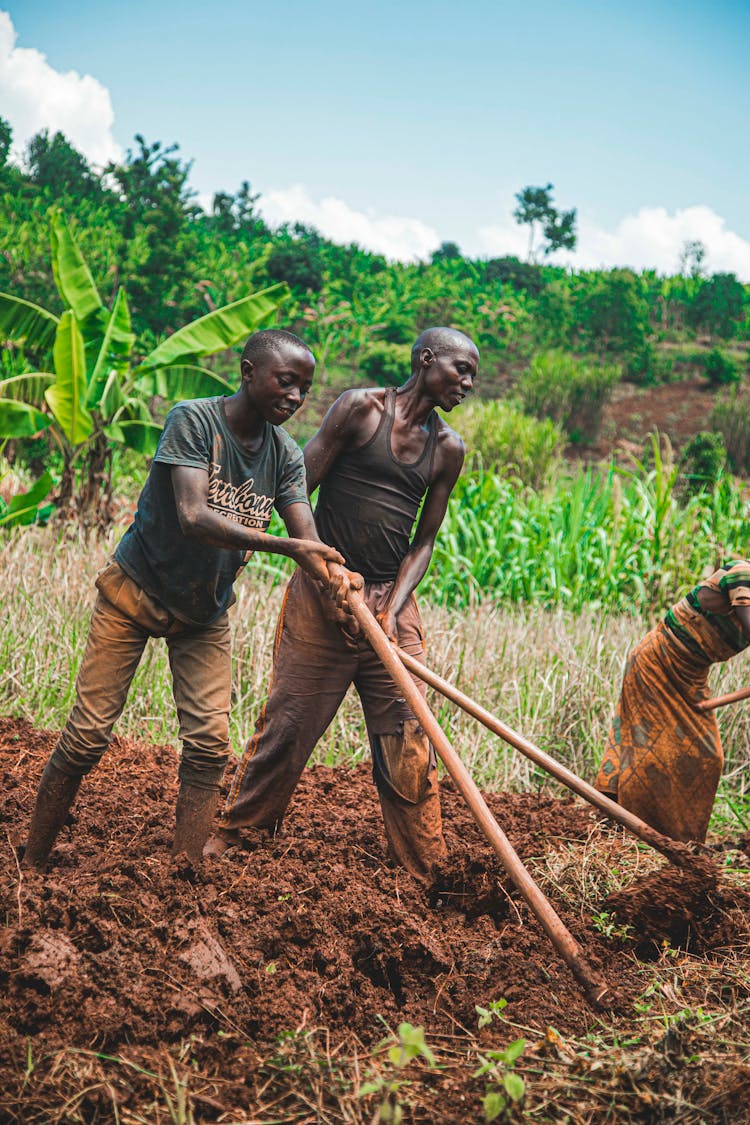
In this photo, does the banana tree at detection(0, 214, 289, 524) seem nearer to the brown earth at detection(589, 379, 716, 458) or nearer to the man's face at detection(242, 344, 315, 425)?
the man's face at detection(242, 344, 315, 425)

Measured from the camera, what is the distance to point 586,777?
5195mm

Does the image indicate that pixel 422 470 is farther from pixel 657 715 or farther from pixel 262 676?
pixel 262 676

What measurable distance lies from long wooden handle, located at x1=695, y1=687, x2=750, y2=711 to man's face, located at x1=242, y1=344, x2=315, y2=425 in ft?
7.59

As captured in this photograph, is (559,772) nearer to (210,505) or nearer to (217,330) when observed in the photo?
(210,505)

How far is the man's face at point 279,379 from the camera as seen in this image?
2.80 meters

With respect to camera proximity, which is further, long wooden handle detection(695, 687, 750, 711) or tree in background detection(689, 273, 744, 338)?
tree in background detection(689, 273, 744, 338)

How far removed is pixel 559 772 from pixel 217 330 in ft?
19.3

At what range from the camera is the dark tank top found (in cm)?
342

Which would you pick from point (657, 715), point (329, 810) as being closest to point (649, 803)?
point (657, 715)

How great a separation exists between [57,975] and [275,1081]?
63cm

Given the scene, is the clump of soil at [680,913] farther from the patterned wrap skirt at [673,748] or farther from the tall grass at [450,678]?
the tall grass at [450,678]

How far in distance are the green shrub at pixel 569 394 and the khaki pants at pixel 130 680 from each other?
14.5 meters

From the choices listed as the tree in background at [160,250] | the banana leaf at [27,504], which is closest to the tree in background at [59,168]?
the tree in background at [160,250]

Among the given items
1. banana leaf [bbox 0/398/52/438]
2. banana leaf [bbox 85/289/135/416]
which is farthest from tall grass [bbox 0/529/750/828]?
banana leaf [bbox 85/289/135/416]
